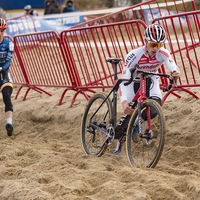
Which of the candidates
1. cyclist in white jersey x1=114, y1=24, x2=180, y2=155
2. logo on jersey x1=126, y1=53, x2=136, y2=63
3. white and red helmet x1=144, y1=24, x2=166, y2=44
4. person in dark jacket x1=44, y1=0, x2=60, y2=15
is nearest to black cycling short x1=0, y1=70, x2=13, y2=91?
cyclist in white jersey x1=114, y1=24, x2=180, y2=155

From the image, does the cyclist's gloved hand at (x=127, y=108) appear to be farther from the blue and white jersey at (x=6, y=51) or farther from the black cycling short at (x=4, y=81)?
the blue and white jersey at (x=6, y=51)

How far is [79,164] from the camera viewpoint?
18.0 feet

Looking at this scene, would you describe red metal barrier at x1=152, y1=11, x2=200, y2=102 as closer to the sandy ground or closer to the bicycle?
the sandy ground

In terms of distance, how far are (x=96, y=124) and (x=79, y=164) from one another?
2.53 feet

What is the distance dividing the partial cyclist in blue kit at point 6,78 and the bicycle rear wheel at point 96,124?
77.0 inches

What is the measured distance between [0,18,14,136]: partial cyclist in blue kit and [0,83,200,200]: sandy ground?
45 cm

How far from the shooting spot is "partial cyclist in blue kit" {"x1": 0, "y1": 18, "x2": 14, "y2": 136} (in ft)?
25.0

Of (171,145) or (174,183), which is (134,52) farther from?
(174,183)

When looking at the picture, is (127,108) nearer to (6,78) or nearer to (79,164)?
(79,164)

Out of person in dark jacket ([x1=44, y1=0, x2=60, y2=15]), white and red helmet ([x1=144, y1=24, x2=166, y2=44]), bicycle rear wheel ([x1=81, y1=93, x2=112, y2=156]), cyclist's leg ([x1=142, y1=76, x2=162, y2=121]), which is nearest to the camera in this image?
white and red helmet ([x1=144, y1=24, x2=166, y2=44])

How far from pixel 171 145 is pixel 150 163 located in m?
1.36

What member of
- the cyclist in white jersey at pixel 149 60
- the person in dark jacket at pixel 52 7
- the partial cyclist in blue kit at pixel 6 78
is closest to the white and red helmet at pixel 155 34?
the cyclist in white jersey at pixel 149 60

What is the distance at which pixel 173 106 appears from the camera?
24.0 feet

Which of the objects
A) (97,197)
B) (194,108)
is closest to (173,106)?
(194,108)
